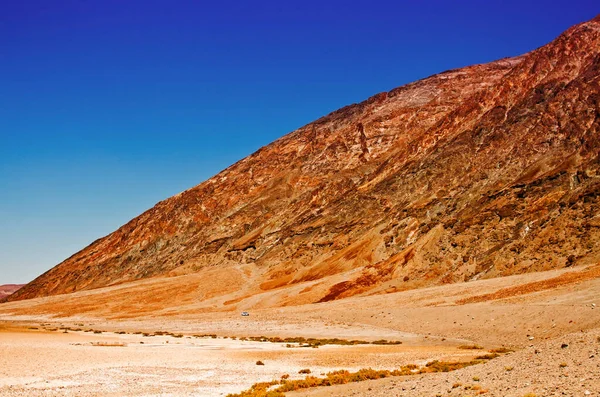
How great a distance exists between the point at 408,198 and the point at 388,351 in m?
68.1

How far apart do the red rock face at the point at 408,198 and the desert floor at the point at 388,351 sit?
13819mm

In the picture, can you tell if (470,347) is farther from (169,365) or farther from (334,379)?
(169,365)

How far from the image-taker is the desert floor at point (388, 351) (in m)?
16.6

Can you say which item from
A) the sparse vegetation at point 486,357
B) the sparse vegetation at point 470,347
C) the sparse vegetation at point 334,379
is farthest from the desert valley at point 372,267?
the sparse vegetation at point 486,357

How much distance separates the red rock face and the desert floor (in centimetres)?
1382

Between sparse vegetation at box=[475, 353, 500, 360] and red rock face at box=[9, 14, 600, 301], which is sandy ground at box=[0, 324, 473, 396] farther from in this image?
red rock face at box=[9, 14, 600, 301]

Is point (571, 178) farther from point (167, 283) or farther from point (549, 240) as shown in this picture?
point (167, 283)

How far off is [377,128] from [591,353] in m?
123

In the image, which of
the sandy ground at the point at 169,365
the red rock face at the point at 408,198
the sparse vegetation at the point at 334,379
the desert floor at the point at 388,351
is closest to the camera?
the desert floor at the point at 388,351

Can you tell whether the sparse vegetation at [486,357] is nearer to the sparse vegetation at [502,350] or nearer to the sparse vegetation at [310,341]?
the sparse vegetation at [502,350]

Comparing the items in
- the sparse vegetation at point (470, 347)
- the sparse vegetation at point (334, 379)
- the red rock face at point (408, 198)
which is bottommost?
the sparse vegetation at point (470, 347)

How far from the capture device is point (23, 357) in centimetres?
2905

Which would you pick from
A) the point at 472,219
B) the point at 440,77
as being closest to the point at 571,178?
the point at 472,219

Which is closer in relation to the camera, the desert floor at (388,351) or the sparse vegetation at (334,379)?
the desert floor at (388,351)
